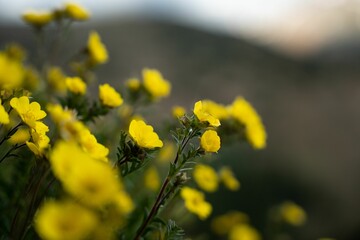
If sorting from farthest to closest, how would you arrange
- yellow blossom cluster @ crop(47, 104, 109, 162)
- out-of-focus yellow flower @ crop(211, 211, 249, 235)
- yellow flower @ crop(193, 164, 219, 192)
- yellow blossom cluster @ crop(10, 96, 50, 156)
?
1. out-of-focus yellow flower @ crop(211, 211, 249, 235)
2. yellow flower @ crop(193, 164, 219, 192)
3. yellow blossom cluster @ crop(10, 96, 50, 156)
4. yellow blossom cluster @ crop(47, 104, 109, 162)

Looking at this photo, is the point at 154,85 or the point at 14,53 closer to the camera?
the point at 154,85

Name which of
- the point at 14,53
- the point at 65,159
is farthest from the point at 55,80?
the point at 65,159

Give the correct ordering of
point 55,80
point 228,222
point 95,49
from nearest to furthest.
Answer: point 95,49
point 55,80
point 228,222

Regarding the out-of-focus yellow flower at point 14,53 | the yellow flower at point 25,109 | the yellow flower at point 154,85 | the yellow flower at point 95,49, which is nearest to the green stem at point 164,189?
the yellow flower at point 25,109

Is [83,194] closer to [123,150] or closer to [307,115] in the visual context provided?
[123,150]

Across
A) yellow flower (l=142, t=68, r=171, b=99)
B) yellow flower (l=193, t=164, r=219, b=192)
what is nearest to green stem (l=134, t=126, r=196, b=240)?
yellow flower (l=193, t=164, r=219, b=192)

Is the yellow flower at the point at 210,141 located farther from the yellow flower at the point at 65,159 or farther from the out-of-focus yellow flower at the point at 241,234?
the out-of-focus yellow flower at the point at 241,234

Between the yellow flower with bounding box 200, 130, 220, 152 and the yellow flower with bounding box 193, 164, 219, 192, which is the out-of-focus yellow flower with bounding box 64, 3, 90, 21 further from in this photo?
the yellow flower with bounding box 200, 130, 220, 152

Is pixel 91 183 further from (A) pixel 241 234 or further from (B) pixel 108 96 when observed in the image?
(A) pixel 241 234
